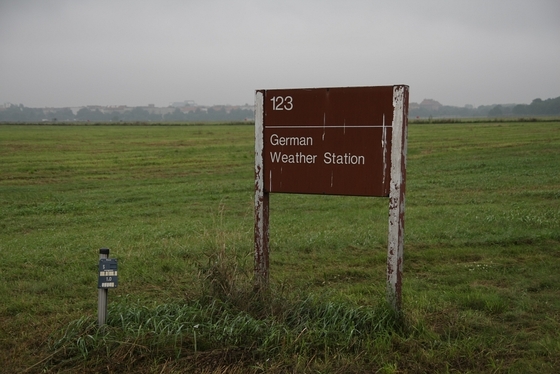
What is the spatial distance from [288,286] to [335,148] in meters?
1.53

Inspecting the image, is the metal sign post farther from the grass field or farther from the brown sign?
the brown sign

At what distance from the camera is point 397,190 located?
5391mm

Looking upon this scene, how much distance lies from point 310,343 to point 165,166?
23.9m

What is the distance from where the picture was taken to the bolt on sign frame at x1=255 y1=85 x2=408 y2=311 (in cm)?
542

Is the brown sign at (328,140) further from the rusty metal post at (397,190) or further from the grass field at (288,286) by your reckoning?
the grass field at (288,286)

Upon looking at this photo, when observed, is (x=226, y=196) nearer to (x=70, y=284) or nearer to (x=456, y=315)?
(x=70, y=284)

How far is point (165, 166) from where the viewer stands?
91.7 ft

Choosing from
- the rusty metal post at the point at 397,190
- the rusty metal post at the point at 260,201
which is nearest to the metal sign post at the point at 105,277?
the rusty metal post at the point at 260,201

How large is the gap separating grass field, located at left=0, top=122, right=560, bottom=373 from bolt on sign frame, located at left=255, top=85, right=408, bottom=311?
0.57m

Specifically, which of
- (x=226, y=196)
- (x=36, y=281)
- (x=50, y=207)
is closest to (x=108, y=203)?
(x=50, y=207)

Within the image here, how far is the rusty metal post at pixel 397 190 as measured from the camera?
17.6 feet

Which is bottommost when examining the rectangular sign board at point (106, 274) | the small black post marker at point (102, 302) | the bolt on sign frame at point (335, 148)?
the small black post marker at point (102, 302)

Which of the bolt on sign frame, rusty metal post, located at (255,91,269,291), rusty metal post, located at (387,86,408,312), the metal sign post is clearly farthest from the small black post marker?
rusty metal post, located at (387,86,408,312)

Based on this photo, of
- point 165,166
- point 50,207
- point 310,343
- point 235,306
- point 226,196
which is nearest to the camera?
point 310,343
